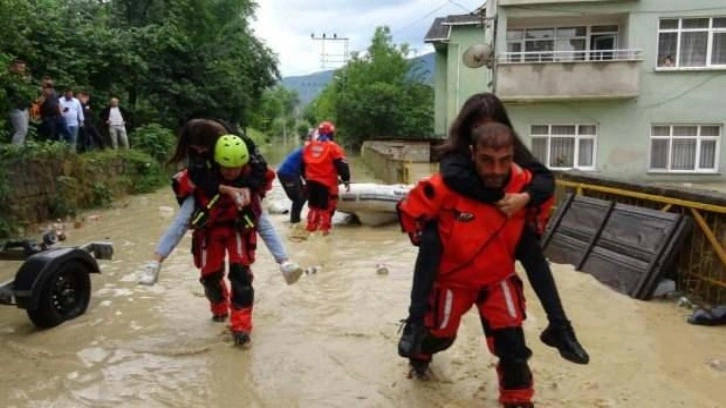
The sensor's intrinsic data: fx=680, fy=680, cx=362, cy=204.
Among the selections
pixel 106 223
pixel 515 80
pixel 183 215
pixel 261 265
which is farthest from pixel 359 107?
pixel 183 215

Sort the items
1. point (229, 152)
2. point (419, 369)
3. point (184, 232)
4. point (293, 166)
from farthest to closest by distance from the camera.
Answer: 1. point (293, 166)
2. point (184, 232)
3. point (229, 152)
4. point (419, 369)

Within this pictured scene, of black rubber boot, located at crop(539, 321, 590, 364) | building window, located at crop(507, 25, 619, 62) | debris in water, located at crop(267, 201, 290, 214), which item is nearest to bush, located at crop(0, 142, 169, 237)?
debris in water, located at crop(267, 201, 290, 214)

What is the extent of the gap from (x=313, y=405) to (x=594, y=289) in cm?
399

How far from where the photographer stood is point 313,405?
4.11 metres

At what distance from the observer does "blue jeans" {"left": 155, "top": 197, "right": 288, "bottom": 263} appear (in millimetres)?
4840

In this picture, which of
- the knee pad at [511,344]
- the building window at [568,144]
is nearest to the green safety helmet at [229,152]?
the knee pad at [511,344]

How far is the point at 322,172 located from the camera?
1026cm

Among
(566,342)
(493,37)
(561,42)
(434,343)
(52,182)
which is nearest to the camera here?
(566,342)

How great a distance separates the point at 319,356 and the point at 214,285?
1109 mm

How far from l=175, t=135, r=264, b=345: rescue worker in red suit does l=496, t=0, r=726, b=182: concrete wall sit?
1799 centimetres

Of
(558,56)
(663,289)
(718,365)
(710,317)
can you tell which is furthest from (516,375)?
(558,56)

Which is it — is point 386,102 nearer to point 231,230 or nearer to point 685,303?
point 685,303

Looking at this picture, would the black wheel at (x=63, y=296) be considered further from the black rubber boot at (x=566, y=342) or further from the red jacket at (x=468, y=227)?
the black rubber boot at (x=566, y=342)

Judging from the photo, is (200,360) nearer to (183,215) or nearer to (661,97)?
(183,215)
